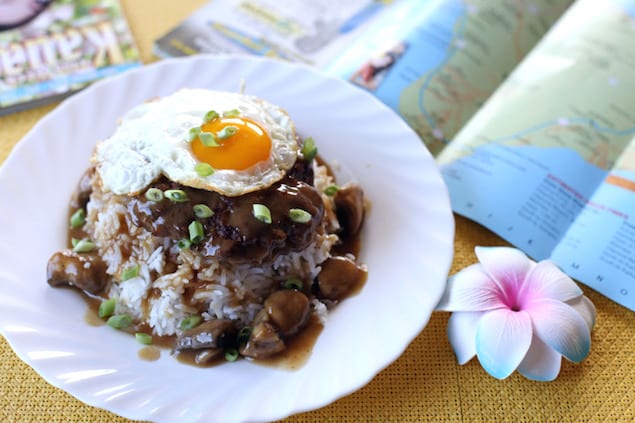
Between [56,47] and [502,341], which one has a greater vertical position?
[56,47]

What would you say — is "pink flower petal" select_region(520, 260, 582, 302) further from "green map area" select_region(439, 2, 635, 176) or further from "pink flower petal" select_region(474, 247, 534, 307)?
"green map area" select_region(439, 2, 635, 176)

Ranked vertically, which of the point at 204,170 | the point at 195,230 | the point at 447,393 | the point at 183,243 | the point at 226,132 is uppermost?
the point at 226,132

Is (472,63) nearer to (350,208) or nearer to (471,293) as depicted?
(350,208)

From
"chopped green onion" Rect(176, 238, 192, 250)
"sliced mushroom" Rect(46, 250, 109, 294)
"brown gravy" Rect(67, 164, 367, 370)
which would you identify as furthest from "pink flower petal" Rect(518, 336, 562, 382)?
"sliced mushroom" Rect(46, 250, 109, 294)

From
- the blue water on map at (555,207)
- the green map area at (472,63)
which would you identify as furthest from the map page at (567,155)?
the green map area at (472,63)

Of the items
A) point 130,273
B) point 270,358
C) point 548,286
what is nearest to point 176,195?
point 130,273

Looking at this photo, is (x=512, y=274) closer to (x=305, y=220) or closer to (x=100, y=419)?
(x=305, y=220)

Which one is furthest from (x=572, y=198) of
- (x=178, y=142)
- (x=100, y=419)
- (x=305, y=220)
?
(x=100, y=419)
